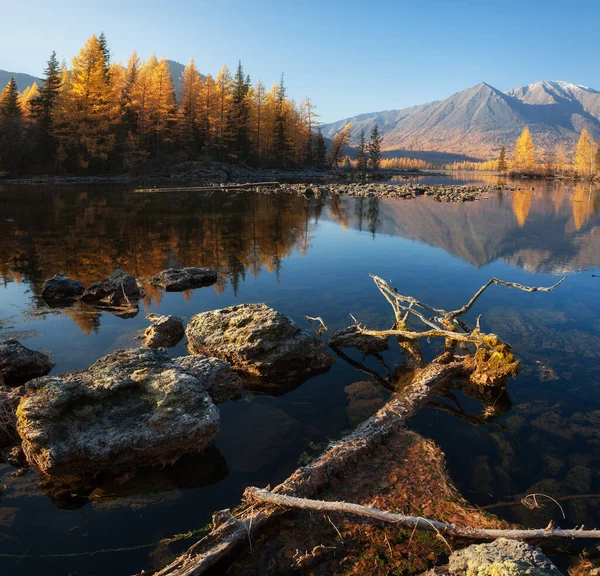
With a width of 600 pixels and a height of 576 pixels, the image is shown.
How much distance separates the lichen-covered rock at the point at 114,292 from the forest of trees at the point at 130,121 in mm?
59770

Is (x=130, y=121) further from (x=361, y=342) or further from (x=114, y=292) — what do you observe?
(x=361, y=342)

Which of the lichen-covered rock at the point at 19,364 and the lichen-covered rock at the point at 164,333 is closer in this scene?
the lichen-covered rock at the point at 19,364

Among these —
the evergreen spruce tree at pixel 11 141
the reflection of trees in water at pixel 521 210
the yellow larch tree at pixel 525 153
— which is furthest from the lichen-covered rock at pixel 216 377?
the yellow larch tree at pixel 525 153

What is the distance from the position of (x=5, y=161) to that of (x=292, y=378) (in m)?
71.2

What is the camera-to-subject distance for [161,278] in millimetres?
15578

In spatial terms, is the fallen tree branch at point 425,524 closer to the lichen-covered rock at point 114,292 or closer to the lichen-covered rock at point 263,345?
the lichen-covered rock at point 263,345

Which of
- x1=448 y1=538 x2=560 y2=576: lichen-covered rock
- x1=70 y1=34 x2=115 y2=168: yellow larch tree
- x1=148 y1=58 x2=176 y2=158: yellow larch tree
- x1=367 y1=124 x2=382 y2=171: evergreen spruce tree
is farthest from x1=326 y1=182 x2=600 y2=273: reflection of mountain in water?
x1=367 y1=124 x2=382 y2=171: evergreen spruce tree

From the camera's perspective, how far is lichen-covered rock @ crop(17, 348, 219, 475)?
223 inches

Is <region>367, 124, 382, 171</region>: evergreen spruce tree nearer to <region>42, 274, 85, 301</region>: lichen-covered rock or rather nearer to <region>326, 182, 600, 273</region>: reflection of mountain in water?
<region>326, 182, 600, 273</region>: reflection of mountain in water

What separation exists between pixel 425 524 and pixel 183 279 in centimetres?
1249

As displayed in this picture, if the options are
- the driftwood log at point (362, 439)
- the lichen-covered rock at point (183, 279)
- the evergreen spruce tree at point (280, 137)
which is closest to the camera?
the driftwood log at point (362, 439)

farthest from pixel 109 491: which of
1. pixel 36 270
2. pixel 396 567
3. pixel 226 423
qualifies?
pixel 36 270

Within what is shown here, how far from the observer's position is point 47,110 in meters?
65.4

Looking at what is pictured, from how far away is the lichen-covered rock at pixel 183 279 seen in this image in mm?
15005
